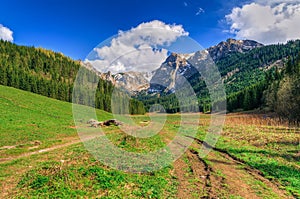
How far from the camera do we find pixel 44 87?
99188mm

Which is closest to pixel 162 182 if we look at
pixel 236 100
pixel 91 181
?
pixel 91 181

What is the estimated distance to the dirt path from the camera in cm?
1185

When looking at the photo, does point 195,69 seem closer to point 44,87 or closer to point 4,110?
point 4,110

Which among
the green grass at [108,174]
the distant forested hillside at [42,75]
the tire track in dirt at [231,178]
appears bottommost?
the tire track in dirt at [231,178]

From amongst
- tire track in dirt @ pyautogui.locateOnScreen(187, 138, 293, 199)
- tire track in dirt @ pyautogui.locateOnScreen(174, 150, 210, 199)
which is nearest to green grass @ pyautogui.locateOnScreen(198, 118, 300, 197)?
tire track in dirt @ pyautogui.locateOnScreen(187, 138, 293, 199)

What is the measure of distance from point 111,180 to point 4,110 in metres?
39.3

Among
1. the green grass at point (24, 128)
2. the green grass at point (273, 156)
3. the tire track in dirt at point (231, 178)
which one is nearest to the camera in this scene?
the tire track in dirt at point (231, 178)

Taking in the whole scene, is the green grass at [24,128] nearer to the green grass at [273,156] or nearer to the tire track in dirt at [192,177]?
the tire track in dirt at [192,177]

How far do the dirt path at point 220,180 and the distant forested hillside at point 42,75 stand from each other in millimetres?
38543

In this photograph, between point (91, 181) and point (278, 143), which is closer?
point (91, 181)

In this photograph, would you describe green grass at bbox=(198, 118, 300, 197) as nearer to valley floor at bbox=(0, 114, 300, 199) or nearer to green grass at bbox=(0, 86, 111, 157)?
valley floor at bbox=(0, 114, 300, 199)

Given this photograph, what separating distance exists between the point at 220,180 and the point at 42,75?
494ft

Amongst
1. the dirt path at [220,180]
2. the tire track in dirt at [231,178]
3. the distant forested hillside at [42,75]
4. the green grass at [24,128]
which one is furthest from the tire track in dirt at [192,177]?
the distant forested hillside at [42,75]

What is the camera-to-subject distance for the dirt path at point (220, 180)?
467 inches
